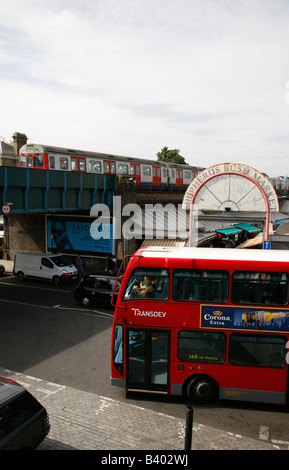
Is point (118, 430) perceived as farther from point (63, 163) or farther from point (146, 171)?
point (146, 171)

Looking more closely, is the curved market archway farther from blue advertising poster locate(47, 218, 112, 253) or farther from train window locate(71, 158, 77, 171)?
train window locate(71, 158, 77, 171)

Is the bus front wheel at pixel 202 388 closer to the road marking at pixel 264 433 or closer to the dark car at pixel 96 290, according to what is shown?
the road marking at pixel 264 433

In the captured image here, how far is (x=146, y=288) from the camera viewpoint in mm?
8133

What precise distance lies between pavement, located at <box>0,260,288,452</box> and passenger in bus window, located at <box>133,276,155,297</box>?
2.47m

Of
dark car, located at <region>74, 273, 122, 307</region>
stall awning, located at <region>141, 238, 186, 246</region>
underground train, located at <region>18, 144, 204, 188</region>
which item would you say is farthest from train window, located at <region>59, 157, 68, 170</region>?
dark car, located at <region>74, 273, 122, 307</region>

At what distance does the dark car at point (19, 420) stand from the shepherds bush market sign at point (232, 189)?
1131 cm

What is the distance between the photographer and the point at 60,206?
1967cm

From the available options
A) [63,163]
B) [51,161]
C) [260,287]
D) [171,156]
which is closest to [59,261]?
[51,161]

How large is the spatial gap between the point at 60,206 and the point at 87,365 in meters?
11.2

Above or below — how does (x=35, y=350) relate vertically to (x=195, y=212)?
below

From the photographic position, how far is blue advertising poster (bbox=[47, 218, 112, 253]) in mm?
23703
